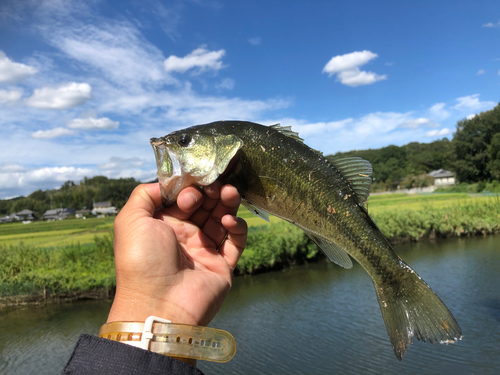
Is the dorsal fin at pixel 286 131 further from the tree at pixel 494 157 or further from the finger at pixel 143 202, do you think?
the tree at pixel 494 157

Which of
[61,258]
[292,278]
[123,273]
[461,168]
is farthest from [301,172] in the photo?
[461,168]

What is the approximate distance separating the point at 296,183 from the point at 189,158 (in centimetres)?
86

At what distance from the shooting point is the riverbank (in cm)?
1377

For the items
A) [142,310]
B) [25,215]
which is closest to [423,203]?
[142,310]

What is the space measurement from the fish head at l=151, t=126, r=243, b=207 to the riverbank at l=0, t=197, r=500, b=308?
43.3ft

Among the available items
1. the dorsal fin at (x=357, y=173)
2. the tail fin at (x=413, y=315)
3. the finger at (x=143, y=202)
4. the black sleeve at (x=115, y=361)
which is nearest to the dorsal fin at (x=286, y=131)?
the dorsal fin at (x=357, y=173)

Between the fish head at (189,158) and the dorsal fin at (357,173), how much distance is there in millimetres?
856

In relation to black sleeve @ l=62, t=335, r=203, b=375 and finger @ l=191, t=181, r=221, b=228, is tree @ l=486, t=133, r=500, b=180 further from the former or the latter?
black sleeve @ l=62, t=335, r=203, b=375

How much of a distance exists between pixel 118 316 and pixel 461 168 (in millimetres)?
82121

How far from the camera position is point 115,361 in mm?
1527

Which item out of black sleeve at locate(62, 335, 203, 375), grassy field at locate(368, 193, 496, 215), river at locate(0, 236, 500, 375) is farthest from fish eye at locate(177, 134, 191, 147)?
grassy field at locate(368, 193, 496, 215)

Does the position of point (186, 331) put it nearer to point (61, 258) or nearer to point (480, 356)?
point (480, 356)

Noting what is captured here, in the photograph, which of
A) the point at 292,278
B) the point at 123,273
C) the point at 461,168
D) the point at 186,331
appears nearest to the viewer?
the point at 186,331

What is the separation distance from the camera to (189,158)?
2.50 meters
